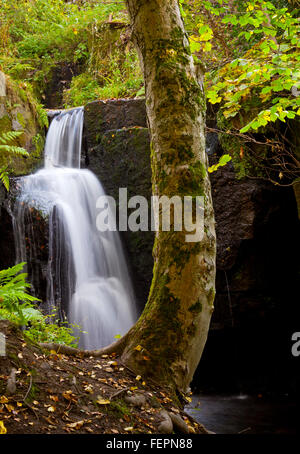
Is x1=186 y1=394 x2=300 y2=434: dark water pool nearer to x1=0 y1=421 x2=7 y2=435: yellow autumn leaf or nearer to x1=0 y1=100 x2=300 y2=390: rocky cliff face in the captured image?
x1=0 y1=100 x2=300 y2=390: rocky cliff face

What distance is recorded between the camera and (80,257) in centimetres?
750

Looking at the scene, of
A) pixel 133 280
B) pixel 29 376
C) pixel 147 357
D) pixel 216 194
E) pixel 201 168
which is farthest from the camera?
pixel 133 280

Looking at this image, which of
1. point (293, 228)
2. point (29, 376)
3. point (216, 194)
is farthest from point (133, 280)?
point (29, 376)

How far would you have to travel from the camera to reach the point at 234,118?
22.2 feet

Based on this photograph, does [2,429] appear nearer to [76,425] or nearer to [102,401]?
[76,425]

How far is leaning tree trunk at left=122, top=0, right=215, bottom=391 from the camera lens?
3.21 m

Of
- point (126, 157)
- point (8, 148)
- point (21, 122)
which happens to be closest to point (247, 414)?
point (126, 157)

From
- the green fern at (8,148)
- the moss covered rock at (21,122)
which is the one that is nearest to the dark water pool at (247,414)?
the green fern at (8,148)

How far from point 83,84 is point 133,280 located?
744 centimetres

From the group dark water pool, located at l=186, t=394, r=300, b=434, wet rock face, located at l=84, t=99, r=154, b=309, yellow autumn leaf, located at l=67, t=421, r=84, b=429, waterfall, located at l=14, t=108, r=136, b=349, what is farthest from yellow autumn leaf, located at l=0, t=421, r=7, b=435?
wet rock face, located at l=84, t=99, r=154, b=309

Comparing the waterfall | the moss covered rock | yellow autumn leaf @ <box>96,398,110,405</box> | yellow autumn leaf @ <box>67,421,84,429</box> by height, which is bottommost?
yellow autumn leaf @ <box>67,421,84,429</box>

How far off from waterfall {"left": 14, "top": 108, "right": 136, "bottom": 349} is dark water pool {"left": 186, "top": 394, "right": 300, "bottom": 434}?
2.03m

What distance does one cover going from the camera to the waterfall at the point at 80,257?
281 inches
